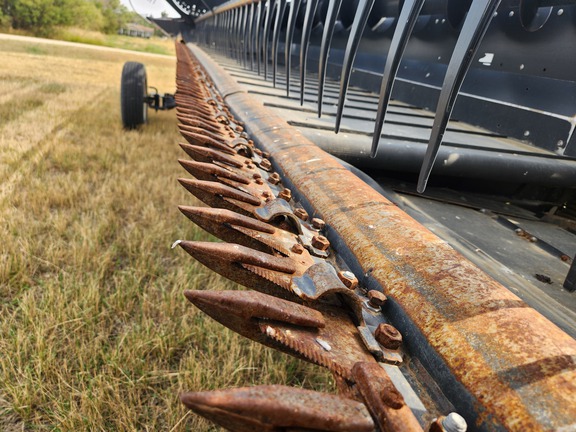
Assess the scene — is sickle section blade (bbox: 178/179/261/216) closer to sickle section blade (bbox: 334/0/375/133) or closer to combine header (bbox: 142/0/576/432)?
combine header (bbox: 142/0/576/432)

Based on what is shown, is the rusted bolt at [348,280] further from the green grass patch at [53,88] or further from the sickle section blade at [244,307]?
the green grass patch at [53,88]

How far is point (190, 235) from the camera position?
9.04 ft

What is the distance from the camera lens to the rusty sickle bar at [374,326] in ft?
1.47

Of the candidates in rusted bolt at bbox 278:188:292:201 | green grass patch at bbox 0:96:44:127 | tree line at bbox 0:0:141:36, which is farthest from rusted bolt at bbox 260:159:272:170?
tree line at bbox 0:0:141:36

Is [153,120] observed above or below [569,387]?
below

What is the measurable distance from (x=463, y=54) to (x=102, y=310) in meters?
1.88

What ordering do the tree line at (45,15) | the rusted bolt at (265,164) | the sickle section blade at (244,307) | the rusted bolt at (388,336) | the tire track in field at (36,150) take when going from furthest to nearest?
the tree line at (45,15)
the tire track in field at (36,150)
the rusted bolt at (265,164)
the rusted bolt at (388,336)
the sickle section blade at (244,307)

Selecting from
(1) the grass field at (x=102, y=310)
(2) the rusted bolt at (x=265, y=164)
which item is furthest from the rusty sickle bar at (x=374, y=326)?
(1) the grass field at (x=102, y=310)

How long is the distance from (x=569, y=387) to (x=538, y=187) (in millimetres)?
2210

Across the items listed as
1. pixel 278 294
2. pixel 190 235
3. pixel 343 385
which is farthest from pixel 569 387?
pixel 190 235

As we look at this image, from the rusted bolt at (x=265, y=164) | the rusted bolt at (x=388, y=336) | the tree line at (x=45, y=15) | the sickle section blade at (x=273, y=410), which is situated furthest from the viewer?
the tree line at (x=45, y=15)

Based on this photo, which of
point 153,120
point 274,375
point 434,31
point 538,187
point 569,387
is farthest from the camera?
point 153,120

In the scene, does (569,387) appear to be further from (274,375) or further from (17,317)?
(17,317)

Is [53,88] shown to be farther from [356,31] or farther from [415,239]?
[415,239]
